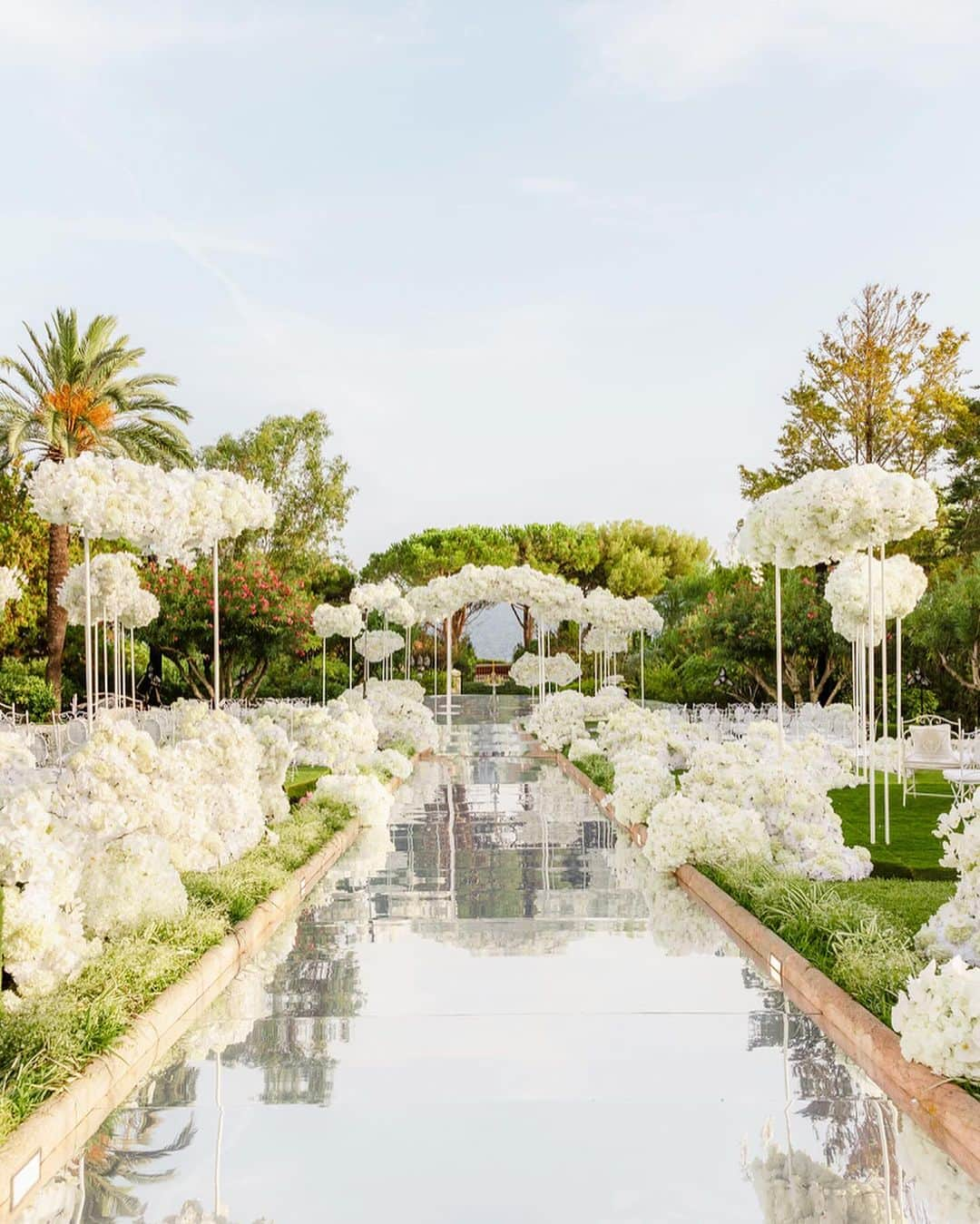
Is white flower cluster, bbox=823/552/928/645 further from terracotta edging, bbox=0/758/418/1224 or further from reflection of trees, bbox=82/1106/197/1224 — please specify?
reflection of trees, bbox=82/1106/197/1224

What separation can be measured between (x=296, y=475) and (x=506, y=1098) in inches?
1601

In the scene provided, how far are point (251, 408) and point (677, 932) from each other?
39408 millimetres

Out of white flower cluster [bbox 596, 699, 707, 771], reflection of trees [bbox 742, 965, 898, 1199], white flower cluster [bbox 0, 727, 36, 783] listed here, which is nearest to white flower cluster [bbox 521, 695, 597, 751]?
white flower cluster [bbox 596, 699, 707, 771]

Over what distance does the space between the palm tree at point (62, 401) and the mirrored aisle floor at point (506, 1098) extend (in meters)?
17.7

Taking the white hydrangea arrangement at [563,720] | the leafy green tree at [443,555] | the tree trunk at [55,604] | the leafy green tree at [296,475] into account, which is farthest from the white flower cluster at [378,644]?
the leafy green tree at [443,555]

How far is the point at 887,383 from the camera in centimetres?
3397

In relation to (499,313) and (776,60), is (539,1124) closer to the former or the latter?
(776,60)

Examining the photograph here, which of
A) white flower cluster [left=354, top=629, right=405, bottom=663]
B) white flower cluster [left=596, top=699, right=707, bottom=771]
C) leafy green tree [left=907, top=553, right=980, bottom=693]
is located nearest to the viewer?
white flower cluster [left=596, top=699, right=707, bottom=771]

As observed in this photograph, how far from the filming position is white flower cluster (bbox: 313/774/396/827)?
11836 millimetres

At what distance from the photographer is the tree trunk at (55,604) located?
2303cm

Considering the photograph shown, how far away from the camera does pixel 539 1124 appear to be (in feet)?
13.7

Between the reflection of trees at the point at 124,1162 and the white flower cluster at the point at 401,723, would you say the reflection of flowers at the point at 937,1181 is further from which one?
the white flower cluster at the point at 401,723

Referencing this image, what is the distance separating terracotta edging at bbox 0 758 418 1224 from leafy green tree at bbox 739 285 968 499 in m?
30.3

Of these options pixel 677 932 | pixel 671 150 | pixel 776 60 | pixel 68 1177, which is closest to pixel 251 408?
pixel 671 150
